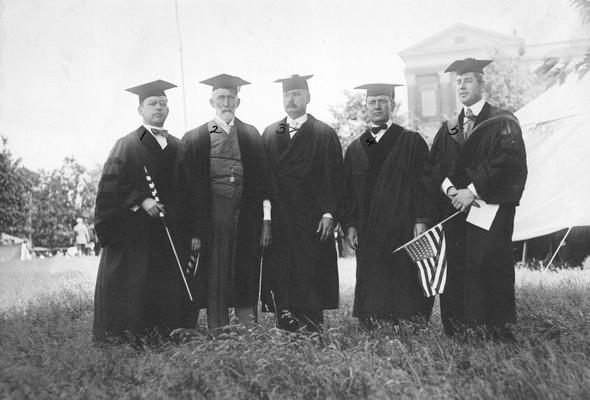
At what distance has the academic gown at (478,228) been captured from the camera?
4.46m

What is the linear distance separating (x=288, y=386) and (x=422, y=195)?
2128mm

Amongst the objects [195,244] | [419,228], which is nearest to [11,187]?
[195,244]

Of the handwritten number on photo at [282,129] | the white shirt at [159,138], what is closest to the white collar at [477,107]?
the handwritten number on photo at [282,129]

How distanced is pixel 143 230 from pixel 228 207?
679mm

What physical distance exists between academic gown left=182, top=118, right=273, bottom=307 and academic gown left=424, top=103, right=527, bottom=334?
137 centimetres

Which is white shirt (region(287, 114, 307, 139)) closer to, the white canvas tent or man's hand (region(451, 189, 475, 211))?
man's hand (region(451, 189, 475, 211))

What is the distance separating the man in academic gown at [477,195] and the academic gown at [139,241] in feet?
6.68

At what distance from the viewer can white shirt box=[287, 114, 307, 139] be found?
5035 mm

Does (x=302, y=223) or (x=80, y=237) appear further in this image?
(x=80, y=237)

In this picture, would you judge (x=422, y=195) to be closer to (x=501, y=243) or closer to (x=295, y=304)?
(x=501, y=243)

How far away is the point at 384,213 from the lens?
4.91 meters

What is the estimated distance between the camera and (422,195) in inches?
192

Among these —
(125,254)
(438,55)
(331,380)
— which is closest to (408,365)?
(331,380)

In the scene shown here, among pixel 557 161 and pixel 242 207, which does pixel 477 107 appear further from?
pixel 557 161
